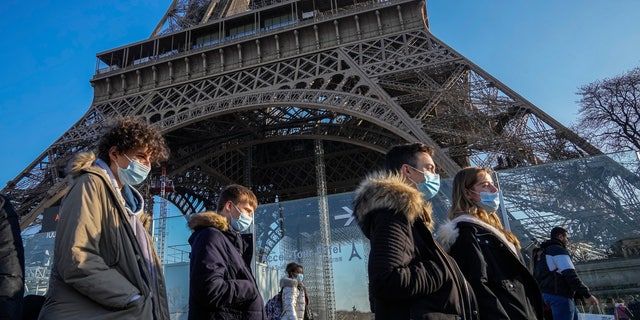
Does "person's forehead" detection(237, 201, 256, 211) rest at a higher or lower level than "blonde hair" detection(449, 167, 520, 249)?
higher

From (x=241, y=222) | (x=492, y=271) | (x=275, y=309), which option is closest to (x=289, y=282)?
(x=275, y=309)

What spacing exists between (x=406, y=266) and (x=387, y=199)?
301 millimetres

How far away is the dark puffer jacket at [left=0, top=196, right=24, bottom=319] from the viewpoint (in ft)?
5.88

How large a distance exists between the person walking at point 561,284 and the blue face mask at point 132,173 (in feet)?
11.3

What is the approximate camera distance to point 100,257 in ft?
6.30

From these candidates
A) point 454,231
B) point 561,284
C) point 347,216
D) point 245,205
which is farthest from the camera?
point 347,216

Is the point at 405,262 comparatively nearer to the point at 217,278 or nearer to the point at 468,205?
the point at 468,205

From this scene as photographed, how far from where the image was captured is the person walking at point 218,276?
2.48 m

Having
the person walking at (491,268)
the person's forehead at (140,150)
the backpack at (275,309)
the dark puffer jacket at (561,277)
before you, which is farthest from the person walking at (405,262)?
the backpack at (275,309)

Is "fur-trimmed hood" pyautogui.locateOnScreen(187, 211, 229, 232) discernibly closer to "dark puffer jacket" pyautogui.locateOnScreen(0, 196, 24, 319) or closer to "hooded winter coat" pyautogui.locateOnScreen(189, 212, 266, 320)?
"hooded winter coat" pyautogui.locateOnScreen(189, 212, 266, 320)

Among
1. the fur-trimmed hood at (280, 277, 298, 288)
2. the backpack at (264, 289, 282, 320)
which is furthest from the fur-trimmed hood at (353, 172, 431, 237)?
the backpack at (264, 289, 282, 320)

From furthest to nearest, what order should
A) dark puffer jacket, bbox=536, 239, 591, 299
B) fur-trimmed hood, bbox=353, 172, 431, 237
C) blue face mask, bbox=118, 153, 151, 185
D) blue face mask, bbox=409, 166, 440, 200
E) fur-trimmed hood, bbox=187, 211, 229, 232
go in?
dark puffer jacket, bbox=536, 239, 591, 299 → fur-trimmed hood, bbox=187, 211, 229, 232 → blue face mask, bbox=409, 166, 440, 200 → blue face mask, bbox=118, 153, 151, 185 → fur-trimmed hood, bbox=353, 172, 431, 237

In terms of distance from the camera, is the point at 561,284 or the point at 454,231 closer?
the point at 454,231

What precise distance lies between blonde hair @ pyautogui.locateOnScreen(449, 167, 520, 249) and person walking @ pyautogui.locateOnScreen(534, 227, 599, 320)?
5.31ft
